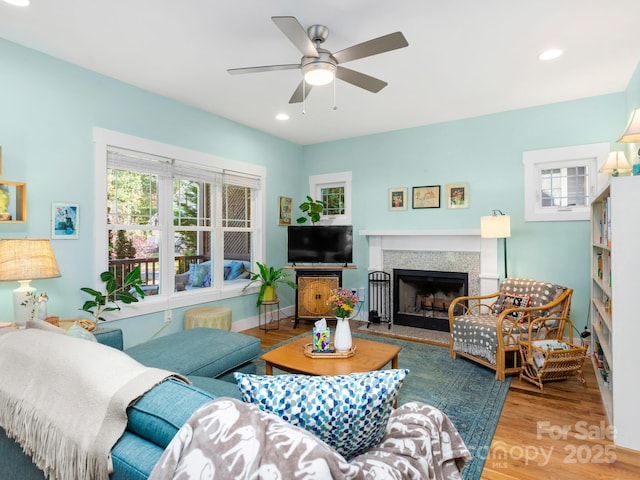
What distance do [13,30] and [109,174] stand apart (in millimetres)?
1265

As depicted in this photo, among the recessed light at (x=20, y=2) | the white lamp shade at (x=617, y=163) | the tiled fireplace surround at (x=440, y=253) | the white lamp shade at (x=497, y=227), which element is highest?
the recessed light at (x=20, y=2)

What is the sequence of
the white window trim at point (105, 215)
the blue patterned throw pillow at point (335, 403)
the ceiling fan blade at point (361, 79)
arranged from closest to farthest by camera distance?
the blue patterned throw pillow at point (335, 403) < the ceiling fan blade at point (361, 79) < the white window trim at point (105, 215)

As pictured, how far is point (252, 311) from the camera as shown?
4957 millimetres

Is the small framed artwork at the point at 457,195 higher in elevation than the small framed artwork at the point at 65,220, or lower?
higher

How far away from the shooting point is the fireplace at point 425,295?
464 cm

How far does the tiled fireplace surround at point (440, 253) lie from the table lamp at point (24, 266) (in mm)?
3711

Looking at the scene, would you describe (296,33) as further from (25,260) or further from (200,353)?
(25,260)

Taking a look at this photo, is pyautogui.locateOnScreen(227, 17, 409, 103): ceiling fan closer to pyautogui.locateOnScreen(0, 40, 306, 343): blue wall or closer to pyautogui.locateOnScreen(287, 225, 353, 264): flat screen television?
pyautogui.locateOnScreen(0, 40, 306, 343): blue wall

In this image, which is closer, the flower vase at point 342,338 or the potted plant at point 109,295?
the flower vase at point 342,338

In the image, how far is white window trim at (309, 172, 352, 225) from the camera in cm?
546

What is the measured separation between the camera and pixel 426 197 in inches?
189

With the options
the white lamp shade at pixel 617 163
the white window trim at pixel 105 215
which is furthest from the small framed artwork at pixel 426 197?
the white window trim at pixel 105 215

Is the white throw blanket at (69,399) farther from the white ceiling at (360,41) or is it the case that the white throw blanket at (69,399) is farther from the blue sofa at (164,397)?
the white ceiling at (360,41)

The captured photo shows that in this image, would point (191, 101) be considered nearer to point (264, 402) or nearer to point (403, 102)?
point (403, 102)
